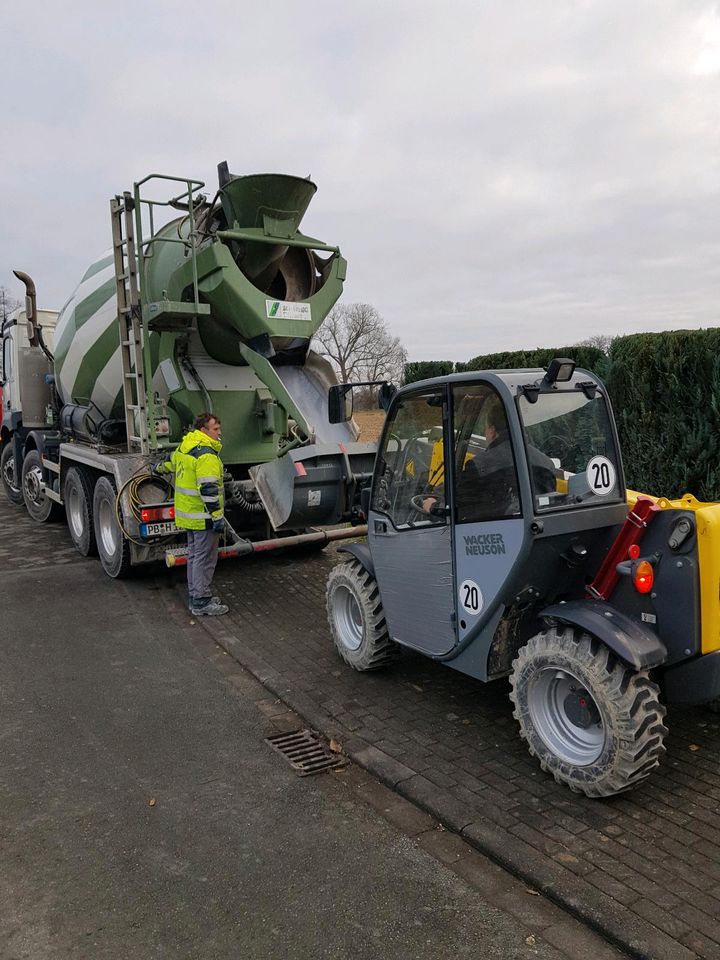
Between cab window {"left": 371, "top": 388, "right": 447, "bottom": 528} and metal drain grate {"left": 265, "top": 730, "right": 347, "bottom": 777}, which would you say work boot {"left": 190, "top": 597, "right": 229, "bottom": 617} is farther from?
cab window {"left": 371, "top": 388, "right": 447, "bottom": 528}

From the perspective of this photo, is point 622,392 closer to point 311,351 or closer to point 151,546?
point 311,351

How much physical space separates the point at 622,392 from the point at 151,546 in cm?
558

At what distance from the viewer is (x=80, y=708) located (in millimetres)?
4578

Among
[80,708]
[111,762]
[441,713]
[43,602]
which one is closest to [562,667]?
[441,713]

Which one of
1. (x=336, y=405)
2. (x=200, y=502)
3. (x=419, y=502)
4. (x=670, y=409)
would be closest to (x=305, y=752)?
(x=419, y=502)

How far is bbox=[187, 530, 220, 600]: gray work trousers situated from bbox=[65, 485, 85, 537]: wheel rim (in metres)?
2.60

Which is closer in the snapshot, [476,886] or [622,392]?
[476,886]

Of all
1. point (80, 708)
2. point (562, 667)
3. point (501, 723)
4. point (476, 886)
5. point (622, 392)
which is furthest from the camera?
point (622, 392)

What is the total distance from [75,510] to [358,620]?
5.02 m

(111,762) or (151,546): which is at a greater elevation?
(151,546)

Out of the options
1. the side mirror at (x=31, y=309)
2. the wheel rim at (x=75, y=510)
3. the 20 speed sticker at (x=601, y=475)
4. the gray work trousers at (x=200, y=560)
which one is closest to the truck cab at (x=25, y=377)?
the side mirror at (x=31, y=309)

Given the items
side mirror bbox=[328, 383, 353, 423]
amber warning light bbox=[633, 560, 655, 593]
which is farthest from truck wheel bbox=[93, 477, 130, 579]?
amber warning light bbox=[633, 560, 655, 593]

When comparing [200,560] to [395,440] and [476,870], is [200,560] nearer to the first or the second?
[395,440]

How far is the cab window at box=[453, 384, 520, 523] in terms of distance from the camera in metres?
3.62
